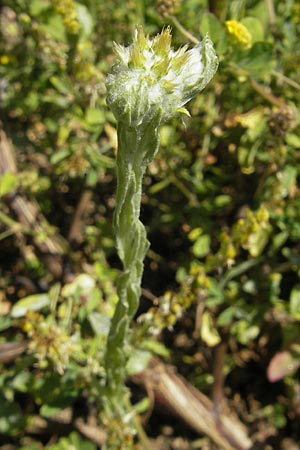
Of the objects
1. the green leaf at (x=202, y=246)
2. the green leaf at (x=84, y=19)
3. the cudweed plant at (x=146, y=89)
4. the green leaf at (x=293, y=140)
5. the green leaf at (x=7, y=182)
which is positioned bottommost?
the green leaf at (x=202, y=246)

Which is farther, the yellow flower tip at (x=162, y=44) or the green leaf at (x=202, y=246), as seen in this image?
the green leaf at (x=202, y=246)

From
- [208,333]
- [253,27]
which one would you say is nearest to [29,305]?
[208,333]

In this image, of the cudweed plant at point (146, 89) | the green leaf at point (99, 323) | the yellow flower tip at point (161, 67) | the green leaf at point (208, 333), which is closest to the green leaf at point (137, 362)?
the green leaf at point (99, 323)

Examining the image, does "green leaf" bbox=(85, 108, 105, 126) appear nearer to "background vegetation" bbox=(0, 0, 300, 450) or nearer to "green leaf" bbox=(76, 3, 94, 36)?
"background vegetation" bbox=(0, 0, 300, 450)

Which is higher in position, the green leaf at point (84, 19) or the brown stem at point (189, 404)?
the green leaf at point (84, 19)

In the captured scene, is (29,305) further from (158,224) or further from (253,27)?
(253,27)

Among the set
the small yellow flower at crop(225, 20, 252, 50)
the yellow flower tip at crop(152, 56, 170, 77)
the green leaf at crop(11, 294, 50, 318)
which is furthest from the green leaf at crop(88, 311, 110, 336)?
the yellow flower tip at crop(152, 56, 170, 77)

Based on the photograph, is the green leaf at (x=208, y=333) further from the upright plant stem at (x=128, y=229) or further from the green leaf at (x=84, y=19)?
the green leaf at (x=84, y=19)

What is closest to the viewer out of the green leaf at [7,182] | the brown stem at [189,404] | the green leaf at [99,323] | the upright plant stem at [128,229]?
the upright plant stem at [128,229]
